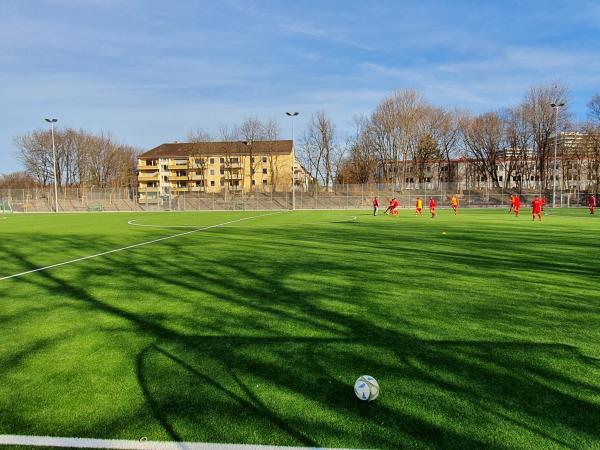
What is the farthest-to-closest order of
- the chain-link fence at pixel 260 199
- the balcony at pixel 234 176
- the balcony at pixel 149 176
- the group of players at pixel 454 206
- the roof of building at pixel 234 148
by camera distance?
1. the balcony at pixel 149 176
2. the balcony at pixel 234 176
3. the roof of building at pixel 234 148
4. the chain-link fence at pixel 260 199
5. the group of players at pixel 454 206

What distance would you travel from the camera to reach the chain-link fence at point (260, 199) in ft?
190

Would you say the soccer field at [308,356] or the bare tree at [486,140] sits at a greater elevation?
the bare tree at [486,140]

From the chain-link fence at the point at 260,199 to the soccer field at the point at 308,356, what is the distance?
49918mm

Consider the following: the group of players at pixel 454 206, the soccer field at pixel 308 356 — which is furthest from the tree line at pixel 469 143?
the soccer field at pixel 308 356

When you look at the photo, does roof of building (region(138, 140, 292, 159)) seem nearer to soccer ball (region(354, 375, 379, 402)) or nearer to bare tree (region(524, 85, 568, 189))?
bare tree (region(524, 85, 568, 189))

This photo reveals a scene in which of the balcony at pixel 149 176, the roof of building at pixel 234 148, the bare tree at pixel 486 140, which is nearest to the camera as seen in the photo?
the bare tree at pixel 486 140

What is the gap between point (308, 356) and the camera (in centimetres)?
442

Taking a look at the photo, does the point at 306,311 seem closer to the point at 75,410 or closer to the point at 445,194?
the point at 75,410

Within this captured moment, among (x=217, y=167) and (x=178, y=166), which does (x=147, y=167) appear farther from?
(x=217, y=167)

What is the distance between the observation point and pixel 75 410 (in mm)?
3379

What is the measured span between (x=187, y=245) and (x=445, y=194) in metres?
50.5

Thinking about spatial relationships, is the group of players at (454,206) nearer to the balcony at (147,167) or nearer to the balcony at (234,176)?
the balcony at (234,176)

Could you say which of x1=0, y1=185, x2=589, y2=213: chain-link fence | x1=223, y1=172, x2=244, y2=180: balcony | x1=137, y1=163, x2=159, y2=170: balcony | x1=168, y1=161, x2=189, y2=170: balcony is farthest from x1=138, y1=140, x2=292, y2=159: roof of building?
x1=0, y1=185, x2=589, y2=213: chain-link fence

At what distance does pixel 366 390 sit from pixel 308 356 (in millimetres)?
1138
